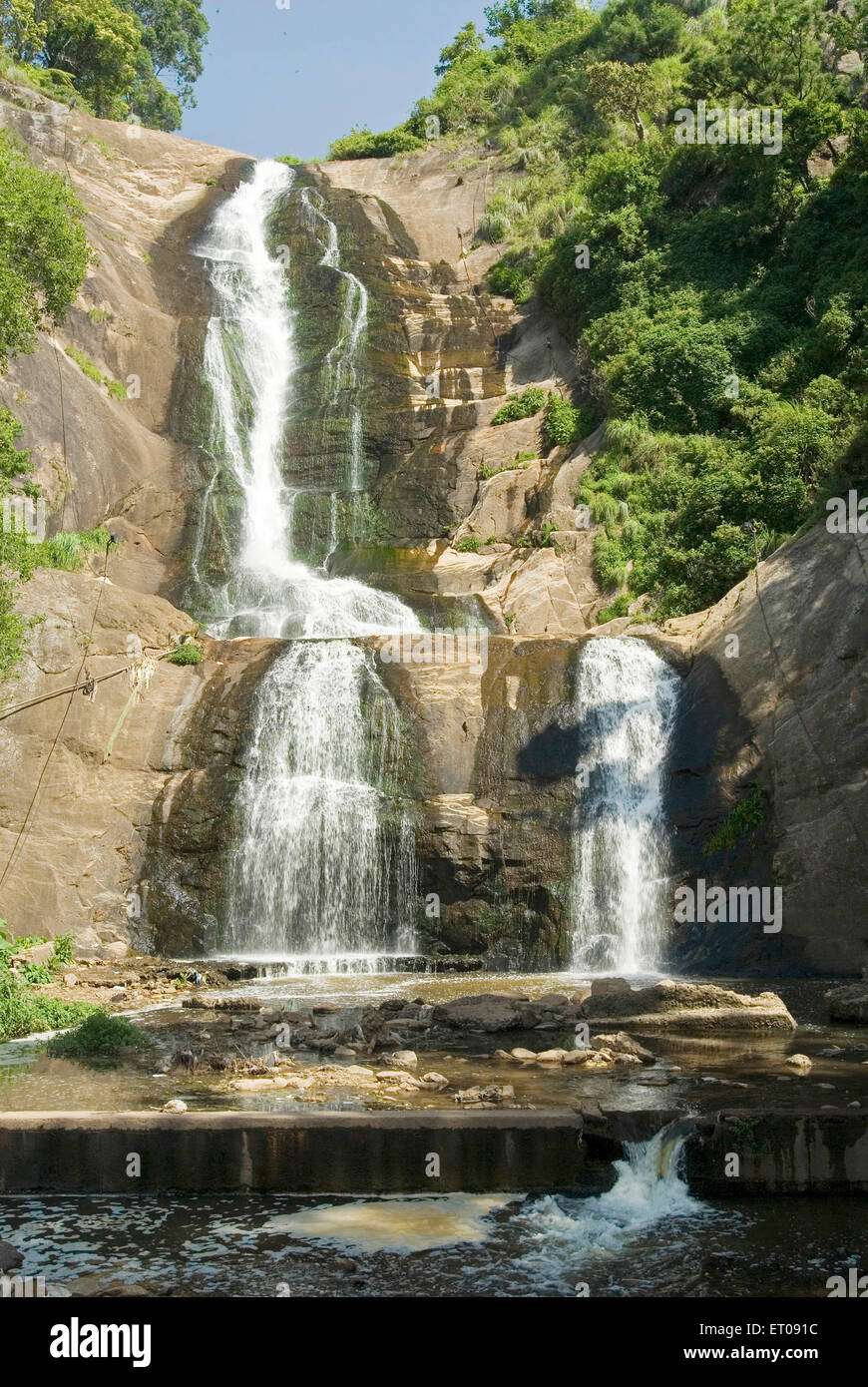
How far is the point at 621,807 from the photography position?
20.8 metres

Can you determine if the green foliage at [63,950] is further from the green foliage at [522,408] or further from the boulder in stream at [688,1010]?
the green foliage at [522,408]

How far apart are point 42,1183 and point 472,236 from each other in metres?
43.9

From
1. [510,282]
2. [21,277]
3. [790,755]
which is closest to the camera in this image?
[790,755]

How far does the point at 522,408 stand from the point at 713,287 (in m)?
6.44

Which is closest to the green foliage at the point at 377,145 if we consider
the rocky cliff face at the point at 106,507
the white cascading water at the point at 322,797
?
the rocky cliff face at the point at 106,507

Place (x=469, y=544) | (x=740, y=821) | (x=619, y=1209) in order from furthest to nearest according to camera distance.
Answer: (x=469, y=544)
(x=740, y=821)
(x=619, y=1209)

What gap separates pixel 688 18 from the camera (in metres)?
47.6

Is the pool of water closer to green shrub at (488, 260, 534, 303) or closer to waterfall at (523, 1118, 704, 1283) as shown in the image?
waterfall at (523, 1118, 704, 1283)

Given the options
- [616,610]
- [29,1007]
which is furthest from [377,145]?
[29,1007]

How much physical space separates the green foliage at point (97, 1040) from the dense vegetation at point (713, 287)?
50.0 feet

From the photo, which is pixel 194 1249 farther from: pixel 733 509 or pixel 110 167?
pixel 110 167

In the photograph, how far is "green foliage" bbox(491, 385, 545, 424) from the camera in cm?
3619

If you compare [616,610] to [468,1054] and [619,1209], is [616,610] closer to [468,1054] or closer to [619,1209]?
[468,1054]

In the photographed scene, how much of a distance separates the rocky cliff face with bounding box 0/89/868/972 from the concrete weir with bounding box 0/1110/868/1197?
9240mm
